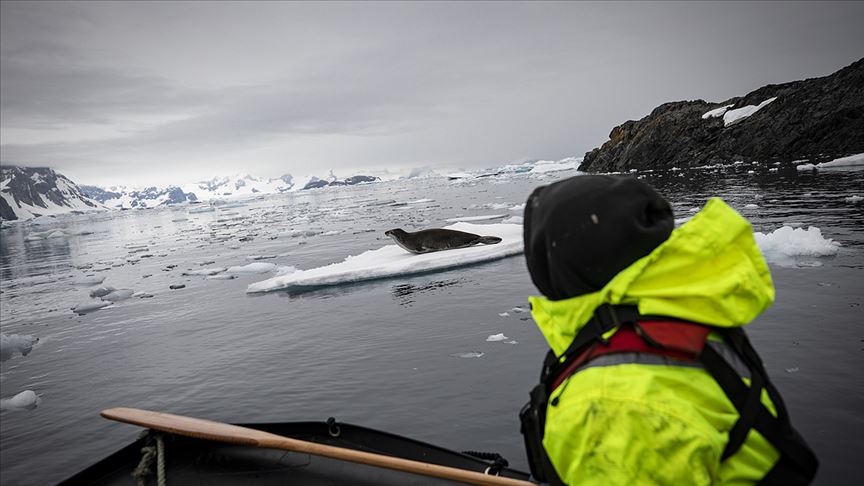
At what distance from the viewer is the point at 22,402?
5.57 meters

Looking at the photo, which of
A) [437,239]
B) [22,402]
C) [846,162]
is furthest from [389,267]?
[846,162]

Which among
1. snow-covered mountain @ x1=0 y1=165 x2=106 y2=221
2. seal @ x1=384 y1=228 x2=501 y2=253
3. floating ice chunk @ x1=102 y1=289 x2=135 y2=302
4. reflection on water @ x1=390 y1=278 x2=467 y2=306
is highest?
snow-covered mountain @ x1=0 y1=165 x2=106 y2=221

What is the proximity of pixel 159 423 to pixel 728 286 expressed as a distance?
3184 mm

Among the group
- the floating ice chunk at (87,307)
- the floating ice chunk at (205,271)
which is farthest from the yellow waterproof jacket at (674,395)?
the floating ice chunk at (205,271)

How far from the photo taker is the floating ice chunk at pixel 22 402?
218 inches

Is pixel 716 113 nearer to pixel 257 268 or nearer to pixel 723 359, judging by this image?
pixel 257 268

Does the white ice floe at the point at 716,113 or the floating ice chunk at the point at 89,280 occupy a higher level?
the white ice floe at the point at 716,113

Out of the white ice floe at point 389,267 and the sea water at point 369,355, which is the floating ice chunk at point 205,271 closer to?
the sea water at point 369,355

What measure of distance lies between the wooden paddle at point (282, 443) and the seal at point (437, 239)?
7912 mm

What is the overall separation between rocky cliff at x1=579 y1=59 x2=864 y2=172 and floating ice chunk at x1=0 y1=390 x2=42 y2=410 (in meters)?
29.0

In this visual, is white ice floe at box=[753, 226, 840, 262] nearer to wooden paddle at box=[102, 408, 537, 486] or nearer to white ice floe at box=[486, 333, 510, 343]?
white ice floe at box=[486, 333, 510, 343]

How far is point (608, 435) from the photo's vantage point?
1.28m

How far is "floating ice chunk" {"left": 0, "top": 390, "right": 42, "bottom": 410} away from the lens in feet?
18.2

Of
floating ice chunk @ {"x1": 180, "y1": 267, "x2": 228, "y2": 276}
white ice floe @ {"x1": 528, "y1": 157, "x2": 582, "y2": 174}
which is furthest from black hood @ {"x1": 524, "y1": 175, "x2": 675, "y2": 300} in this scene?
white ice floe @ {"x1": 528, "y1": 157, "x2": 582, "y2": 174}
